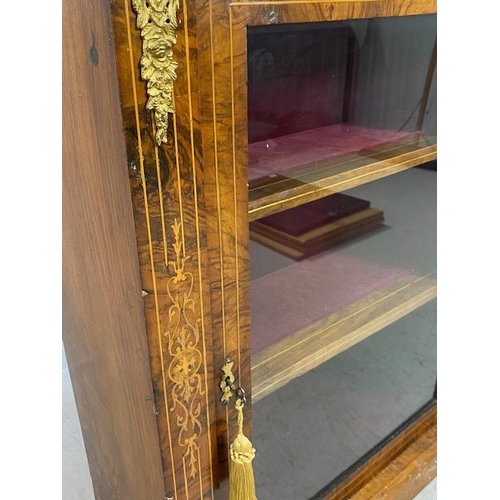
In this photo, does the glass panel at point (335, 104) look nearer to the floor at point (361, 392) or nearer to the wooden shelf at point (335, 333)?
the floor at point (361, 392)

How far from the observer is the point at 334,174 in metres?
0.61

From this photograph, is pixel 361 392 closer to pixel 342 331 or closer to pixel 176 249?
pixel 342 331

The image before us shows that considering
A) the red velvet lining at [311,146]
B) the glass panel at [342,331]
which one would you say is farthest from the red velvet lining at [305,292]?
the red velvet lining at [311,146]

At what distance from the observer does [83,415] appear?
704 mm

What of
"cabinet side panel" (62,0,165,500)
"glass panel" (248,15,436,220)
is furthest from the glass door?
"cabinet side panel" (62,0,165,500)

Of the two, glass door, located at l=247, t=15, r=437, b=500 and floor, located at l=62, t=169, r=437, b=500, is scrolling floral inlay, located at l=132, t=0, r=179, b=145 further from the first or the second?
floor, located at l=62, t=169, r=437, b=500

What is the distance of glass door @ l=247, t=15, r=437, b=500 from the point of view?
54 cm

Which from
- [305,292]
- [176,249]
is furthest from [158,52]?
[305,292]

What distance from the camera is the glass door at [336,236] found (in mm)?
535

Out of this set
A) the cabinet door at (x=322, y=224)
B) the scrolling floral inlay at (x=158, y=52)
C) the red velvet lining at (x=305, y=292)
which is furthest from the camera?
the red velvet lining at (x=305, y=292)
